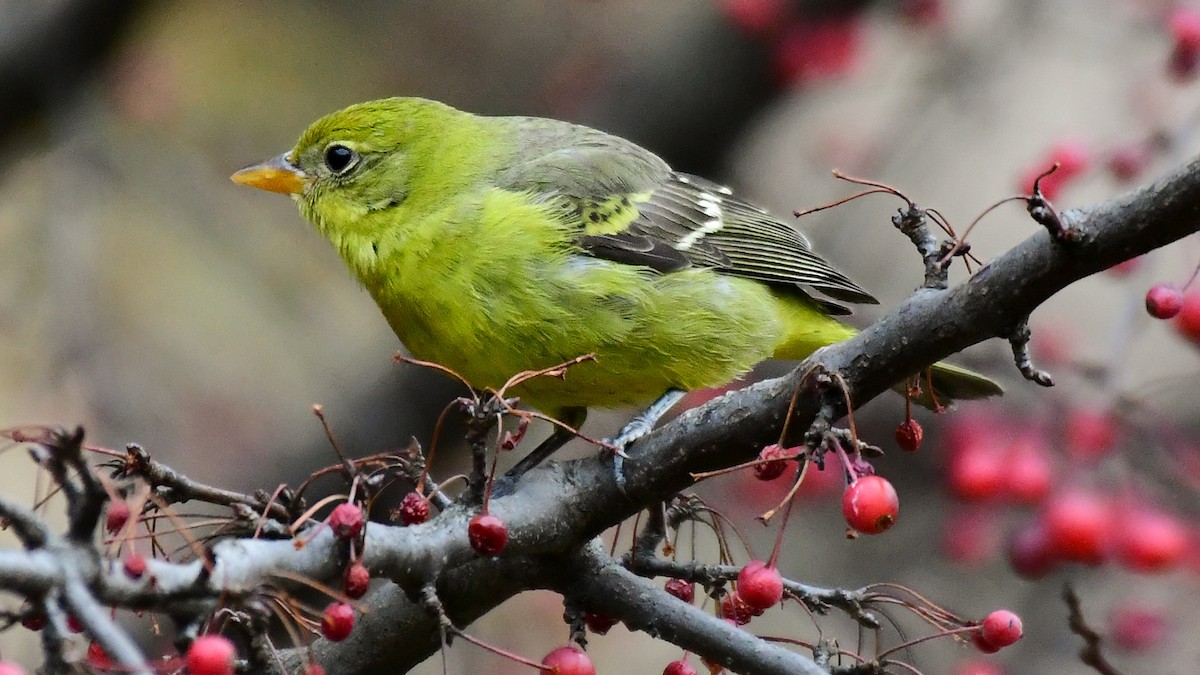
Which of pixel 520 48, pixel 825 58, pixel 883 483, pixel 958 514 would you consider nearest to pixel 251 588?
pixel 883 483

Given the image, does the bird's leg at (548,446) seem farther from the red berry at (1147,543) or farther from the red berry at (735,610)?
the red berry at (1147,543)

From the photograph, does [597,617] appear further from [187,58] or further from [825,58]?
[187,58]

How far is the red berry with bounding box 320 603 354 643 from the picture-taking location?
83.7 inches

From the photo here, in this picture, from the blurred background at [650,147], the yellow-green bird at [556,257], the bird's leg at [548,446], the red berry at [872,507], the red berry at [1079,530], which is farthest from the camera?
the blurred background at [650,147]

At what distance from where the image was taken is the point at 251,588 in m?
1.83

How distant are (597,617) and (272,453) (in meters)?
4.02

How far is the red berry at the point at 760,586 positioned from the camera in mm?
2475

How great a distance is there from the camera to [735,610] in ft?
9.25

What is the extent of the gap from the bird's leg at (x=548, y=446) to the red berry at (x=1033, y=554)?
160 centimetres

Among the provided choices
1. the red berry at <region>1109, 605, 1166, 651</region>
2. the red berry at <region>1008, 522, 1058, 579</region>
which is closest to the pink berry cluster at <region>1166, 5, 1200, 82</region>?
the red berry at <region>1008, 522, 1058, 579</region>

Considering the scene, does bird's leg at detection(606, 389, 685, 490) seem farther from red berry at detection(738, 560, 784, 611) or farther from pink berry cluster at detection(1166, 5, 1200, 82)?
pink berry cluster at detection(1166, 5, 1200, 82)

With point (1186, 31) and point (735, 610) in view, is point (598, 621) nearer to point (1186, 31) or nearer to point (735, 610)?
point (735, 610)

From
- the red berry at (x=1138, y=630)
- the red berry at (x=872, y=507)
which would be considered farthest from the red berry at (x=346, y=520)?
the red berry at (x=1138, y=630)

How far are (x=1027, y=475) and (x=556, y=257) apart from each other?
2.01 meters
